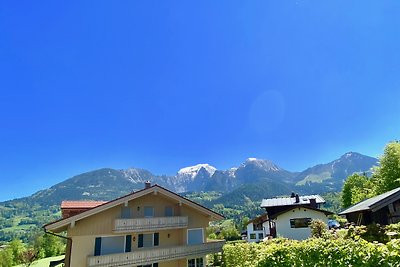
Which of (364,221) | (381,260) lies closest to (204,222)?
(364,221)

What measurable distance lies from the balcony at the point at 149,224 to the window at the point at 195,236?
5.67 feet

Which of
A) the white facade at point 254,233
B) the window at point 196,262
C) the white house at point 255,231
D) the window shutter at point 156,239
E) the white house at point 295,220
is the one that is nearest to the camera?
the window shutter at point 156,239

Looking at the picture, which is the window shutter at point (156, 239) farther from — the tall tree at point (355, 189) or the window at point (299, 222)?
the tall tree at point (355, 189)

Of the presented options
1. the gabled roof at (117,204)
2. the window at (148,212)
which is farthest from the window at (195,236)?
the window at (148,212)

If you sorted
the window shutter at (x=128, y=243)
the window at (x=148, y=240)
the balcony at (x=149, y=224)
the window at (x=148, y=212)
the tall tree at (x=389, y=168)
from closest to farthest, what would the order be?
the balcony at (x=149, y=224) → the window shutter at (x=128, y=243) → the window at (x=148, y=240) → the window at (x=148, y=212) → the tall tree at (x=389, y=168)

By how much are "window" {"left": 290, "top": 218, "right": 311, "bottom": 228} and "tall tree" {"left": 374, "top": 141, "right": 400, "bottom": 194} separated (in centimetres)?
1736

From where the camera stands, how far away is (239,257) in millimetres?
24531

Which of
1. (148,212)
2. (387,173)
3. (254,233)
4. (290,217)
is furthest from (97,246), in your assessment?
(387,173)

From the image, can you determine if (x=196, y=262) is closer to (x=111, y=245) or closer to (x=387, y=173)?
(x=111, y=245)

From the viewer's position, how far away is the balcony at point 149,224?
22.2 metres

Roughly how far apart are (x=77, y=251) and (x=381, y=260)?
760 inches

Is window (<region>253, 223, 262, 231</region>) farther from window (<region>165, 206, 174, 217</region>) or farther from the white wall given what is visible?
window (<region>165, 206, 174, 217</region>)

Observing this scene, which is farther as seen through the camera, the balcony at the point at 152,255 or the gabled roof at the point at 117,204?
the balcony at the point at 152,255

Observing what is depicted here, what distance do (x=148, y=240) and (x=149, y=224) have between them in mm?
2201
